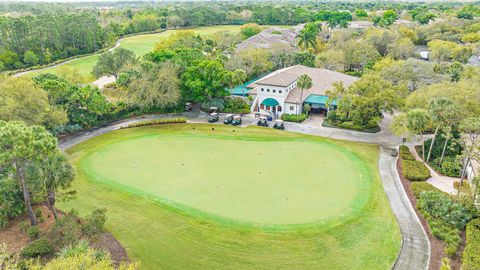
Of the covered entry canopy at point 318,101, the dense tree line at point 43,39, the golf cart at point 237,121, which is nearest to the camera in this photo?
the golf cart at point 237,121

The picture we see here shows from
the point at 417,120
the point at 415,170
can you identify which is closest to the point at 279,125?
the point at 417,120

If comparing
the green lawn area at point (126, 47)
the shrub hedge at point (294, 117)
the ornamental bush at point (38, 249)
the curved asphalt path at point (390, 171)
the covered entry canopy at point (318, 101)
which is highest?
the green lawn area at point (126, 47)

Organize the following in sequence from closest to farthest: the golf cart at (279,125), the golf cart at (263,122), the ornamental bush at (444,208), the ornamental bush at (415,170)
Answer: the ornamental bush at (444,208) → the ornamental bush at (415,170) → the golf cart at (279,125) → the golf cart at (263,122)

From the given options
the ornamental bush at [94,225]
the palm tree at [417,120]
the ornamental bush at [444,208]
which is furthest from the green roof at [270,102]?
the ornamental bush at [94,225]

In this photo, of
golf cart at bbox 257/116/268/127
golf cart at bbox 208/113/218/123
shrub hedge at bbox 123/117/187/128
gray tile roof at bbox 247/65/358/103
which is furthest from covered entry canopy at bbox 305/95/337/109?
shrub hedge at bbox 123/117/187/128

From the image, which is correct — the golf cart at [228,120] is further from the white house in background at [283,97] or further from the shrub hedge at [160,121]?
the shrub hedge at [160,121]

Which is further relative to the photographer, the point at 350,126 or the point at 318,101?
the point at 318,101

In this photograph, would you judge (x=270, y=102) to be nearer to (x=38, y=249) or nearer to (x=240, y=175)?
(x=240, y=175)
